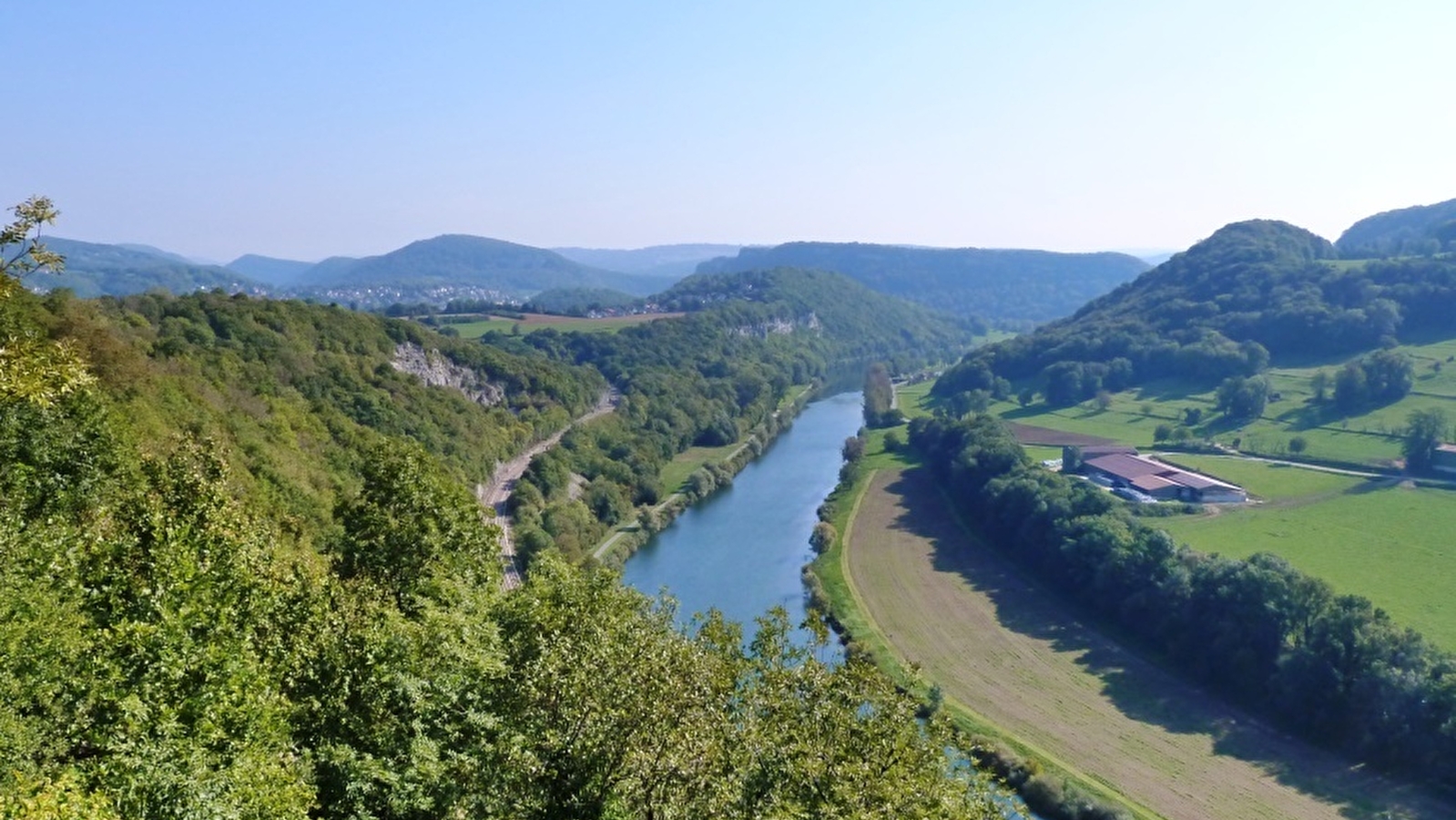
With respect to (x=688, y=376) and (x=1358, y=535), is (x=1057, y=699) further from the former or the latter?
(x=688, y=376)

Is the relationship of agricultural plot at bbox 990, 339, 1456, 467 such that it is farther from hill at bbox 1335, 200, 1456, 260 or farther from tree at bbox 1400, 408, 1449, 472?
hill at bbox 1335, 200, 1456, 260

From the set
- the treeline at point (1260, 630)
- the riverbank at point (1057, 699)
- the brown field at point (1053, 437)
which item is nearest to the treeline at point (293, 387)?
the riverbank at point (1057, 699)

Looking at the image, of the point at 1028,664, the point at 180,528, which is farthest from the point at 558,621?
the point at 1028,664

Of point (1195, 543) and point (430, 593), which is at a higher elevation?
point (430, 593)

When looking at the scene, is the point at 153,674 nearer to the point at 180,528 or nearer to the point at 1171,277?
the point at 180,528

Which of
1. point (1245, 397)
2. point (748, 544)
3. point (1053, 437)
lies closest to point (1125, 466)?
point (1053, 437)

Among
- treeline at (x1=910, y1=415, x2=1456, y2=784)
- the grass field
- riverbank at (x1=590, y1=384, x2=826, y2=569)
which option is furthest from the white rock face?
treeline at (x1=910, y1=415, x2=1456, y2=784)
